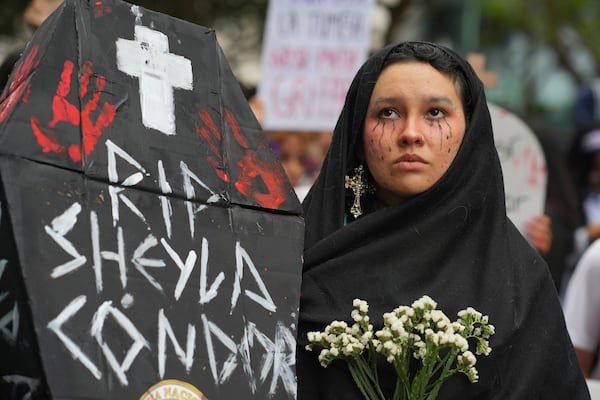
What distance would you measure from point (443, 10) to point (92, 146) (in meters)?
26.0

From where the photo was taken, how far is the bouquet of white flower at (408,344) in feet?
9.07

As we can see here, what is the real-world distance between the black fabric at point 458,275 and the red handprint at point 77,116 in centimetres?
71

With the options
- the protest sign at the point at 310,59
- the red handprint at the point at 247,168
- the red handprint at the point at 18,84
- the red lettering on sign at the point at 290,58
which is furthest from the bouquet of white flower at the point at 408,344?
the red lettering on sign at the point at 290,58

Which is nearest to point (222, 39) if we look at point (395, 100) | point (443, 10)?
point (443, 10)

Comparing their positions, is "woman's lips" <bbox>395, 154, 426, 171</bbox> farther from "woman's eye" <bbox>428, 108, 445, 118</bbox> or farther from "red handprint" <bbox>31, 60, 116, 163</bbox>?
"red handprint" <bbox>31, 60, 116, 163</bbox>

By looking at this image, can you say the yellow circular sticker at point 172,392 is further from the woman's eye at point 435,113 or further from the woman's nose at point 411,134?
the woman's eye at point 435,113

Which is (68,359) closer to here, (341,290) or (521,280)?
(341,290)

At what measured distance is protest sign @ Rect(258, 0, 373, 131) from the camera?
23.2ft

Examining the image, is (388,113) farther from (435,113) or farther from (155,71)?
(155,71)

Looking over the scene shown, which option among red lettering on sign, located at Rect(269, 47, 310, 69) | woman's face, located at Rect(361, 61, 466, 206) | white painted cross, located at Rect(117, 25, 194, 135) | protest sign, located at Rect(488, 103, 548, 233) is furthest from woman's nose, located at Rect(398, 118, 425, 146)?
red lettering on sign, located at Rect(269, 47, 310, 69)

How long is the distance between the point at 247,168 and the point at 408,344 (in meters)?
0.55

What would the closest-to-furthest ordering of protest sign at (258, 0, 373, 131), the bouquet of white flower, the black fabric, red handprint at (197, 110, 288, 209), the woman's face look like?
the bouquet of white flower
red handprint at (197, 110, 288, 209)
the black fabric
the woman's face
protest sign at (258, 0, 373, 131)

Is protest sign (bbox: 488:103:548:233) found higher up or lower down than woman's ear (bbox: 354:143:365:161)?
higher up

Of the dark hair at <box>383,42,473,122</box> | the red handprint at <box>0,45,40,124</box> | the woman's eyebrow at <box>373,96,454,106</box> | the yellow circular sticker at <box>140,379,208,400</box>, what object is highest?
the dark hair at <box>383,42,473,122</box>
